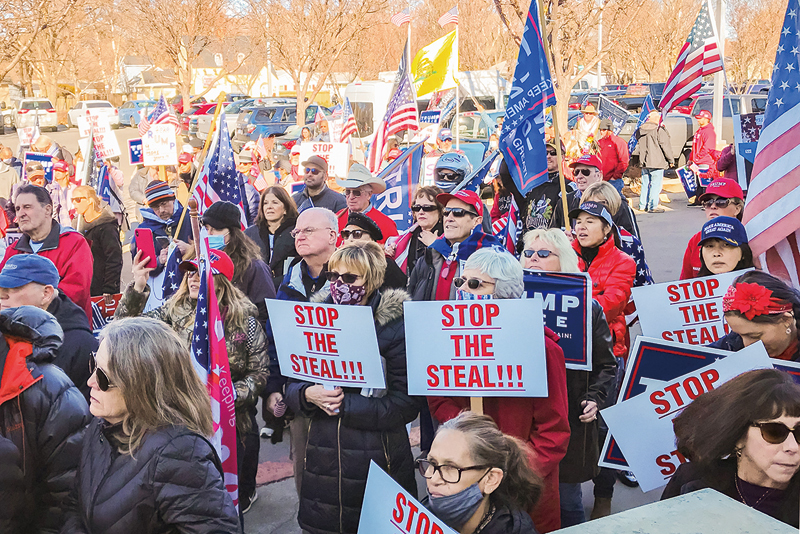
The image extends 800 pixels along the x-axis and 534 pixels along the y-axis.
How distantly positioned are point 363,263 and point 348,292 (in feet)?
0.52

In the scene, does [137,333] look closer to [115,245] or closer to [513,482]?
[513,482]

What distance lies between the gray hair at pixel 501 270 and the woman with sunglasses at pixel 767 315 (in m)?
0.97

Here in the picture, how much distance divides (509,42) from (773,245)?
31.8m

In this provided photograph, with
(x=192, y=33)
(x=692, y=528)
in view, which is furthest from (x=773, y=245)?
(x=192, y=33)

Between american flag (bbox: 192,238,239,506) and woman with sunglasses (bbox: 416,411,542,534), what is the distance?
4.67 feet

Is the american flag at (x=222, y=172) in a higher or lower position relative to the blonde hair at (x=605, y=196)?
higher

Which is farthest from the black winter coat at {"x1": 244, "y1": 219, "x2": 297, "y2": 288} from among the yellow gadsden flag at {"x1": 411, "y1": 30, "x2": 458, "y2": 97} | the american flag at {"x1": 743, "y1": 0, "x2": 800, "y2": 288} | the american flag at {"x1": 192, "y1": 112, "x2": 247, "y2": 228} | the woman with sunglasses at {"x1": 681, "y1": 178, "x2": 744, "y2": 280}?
the yellow gadsden flag at {"x1": 411, "y1": 30, "x2": 458, "y2": 97}

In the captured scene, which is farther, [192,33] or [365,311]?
[192,33]

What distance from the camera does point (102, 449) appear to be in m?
2.57

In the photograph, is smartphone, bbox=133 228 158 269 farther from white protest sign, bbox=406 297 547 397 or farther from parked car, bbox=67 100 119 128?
parked car, bbox=67 100 119 128

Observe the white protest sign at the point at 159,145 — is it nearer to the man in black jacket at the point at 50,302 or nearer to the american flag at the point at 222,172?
the american flag at the point at 222,172

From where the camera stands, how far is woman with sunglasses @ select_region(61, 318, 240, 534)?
7.98 feet

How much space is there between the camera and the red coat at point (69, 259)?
18.0ft

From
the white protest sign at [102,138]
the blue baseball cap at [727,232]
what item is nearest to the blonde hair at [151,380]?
the blue baseball cap at [727,232]
